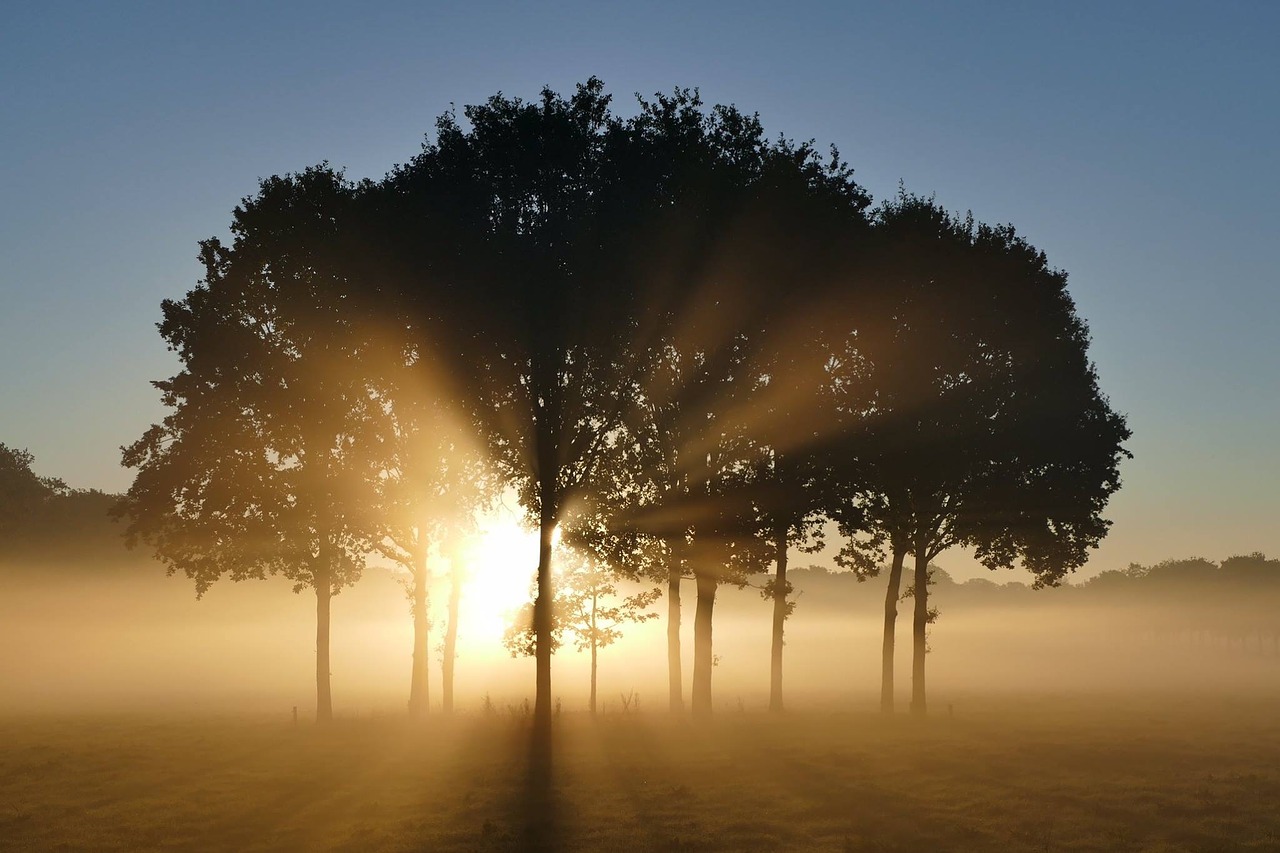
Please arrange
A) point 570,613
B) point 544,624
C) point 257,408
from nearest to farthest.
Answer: point 544,624 < point 570,613 < point 257,408

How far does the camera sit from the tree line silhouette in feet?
108

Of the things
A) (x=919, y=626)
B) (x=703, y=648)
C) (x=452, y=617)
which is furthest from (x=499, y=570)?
(x=919, y=626)

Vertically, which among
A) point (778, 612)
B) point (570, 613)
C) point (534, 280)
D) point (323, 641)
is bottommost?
point (323, 641)

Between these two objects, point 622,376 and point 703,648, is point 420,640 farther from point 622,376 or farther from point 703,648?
point 622,376

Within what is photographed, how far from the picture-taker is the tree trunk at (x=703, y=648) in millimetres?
42062

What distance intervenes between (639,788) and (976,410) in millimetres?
25155

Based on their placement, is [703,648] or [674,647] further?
[674,647]

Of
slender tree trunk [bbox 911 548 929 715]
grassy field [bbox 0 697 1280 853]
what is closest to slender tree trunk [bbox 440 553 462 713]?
grassy field [bbox 0 697 1280 853]

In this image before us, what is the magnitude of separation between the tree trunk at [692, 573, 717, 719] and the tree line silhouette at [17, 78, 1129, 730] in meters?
0.12

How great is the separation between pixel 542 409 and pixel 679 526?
809 cm

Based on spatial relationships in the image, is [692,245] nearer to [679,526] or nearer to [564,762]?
→ [679,526]

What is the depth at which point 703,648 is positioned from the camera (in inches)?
1693

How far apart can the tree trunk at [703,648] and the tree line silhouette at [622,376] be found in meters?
0.12

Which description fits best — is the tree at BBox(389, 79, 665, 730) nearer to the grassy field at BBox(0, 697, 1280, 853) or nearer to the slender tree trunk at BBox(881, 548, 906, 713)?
the grassy field at BBox(0, 697, 1280, 853)
